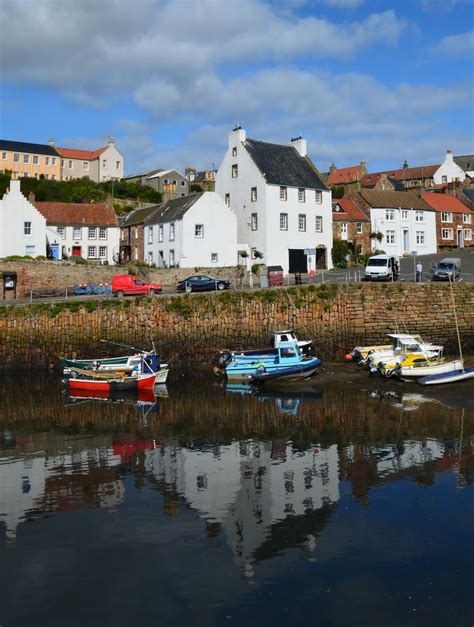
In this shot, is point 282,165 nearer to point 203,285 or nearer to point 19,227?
point 203,285

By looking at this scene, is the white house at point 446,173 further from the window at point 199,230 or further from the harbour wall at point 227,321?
the harbour wall at point 227,321

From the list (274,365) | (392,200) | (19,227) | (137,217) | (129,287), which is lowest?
(274,365)

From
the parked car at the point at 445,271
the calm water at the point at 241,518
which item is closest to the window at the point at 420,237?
the parked car at the point at 445,271

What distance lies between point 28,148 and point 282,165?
58.3 metres

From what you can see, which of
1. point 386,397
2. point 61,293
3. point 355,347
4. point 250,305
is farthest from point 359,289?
point 61,293

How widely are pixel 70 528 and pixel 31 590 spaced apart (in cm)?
257

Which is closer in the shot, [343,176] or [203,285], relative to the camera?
[203,285]

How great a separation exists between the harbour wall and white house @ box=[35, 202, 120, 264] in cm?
1970

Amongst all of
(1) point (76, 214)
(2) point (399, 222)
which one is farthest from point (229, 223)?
(2) point (399, 222)

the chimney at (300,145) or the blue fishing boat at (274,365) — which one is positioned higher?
the chimney at (300,145)

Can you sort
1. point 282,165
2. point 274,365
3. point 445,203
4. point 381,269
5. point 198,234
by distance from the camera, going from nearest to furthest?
point 274,365
point 381,269
point 198,234
point 282,165
point 445,203

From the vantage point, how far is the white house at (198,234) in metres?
50.3

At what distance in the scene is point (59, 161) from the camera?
325 ft

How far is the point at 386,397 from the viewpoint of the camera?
25344mm
